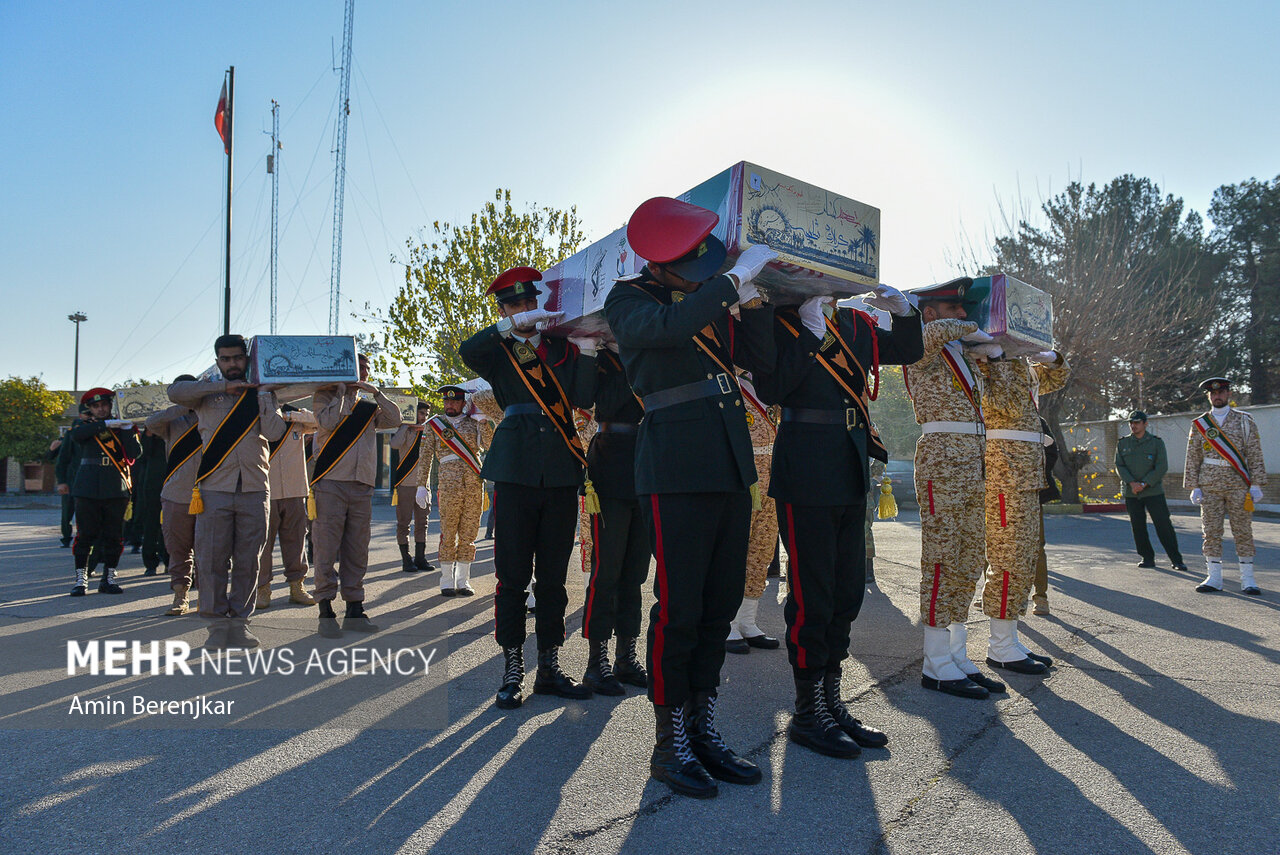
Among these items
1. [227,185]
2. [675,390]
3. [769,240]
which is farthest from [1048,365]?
[227,185]

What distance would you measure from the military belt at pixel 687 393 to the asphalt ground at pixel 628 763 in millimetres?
1482

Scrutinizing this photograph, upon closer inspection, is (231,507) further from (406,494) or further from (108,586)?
(406,494)

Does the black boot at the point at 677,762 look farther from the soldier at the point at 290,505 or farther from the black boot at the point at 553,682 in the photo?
the soldier at the point at 290,505

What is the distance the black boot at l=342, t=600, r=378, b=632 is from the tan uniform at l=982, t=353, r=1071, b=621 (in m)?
4.38

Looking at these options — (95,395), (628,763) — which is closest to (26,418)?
(95,395)

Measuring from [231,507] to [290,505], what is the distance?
2173 millimetres

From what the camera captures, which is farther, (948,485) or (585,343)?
(585,343)

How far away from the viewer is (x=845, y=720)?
3676 mm

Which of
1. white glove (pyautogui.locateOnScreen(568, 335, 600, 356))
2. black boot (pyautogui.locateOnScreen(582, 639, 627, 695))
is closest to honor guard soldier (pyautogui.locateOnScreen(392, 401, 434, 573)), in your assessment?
white glove (pyautogui.locateOnScreen(568, 335, 600, 356))

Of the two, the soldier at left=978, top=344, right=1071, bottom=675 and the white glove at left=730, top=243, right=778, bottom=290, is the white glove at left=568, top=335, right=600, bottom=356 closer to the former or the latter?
the white glove at left=730, top=243, right=778, bottom=290

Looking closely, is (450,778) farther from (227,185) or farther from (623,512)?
(227,185)

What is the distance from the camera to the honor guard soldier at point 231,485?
5.57m

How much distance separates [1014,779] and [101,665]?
5091 mm

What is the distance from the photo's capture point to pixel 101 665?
5.06 metres
